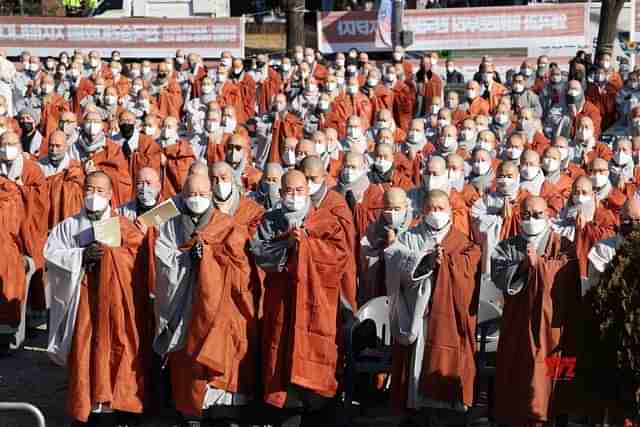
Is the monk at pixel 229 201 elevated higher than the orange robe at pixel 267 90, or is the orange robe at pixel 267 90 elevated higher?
the orange robe at pixel 267 90

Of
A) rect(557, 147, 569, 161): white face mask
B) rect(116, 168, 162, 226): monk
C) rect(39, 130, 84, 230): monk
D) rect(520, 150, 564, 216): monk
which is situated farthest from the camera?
rect(557, 147, 569, 161): white face mask

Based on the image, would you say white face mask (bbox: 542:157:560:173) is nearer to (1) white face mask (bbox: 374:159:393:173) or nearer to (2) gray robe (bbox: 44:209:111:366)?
(1) white face mask (bbox: 374:159:393:173)

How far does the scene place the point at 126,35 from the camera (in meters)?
24.7

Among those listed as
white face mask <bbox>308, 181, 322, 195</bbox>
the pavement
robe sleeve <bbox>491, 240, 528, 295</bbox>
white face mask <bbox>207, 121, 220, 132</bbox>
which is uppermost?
white face mask <bbox>207, 121, 220, 132</bbox>

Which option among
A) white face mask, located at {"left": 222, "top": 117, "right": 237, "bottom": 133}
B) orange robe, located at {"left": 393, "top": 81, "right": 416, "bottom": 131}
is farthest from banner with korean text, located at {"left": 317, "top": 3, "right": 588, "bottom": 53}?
white face mask, located at {"left": 222, "top": 117, "right": 237, "bottom": 133}

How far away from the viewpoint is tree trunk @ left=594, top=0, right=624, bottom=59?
22.2m

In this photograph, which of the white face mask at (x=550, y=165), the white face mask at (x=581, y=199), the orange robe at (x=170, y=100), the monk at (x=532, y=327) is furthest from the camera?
the orange robe at (x=170, y=100)

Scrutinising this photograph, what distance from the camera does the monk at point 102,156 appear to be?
1300 centimetres

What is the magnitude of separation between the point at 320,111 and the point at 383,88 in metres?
2.17

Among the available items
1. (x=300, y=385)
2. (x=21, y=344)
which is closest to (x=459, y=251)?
(x=300, y=385)

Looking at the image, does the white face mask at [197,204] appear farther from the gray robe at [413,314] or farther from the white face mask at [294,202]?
the gray robe at [413,314]

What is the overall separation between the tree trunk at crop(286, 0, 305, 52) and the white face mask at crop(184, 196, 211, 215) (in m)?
17.3

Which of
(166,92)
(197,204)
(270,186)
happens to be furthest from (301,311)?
(166,92)

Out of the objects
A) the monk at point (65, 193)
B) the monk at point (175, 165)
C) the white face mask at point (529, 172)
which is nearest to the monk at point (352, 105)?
the monk at point (175, 165)
